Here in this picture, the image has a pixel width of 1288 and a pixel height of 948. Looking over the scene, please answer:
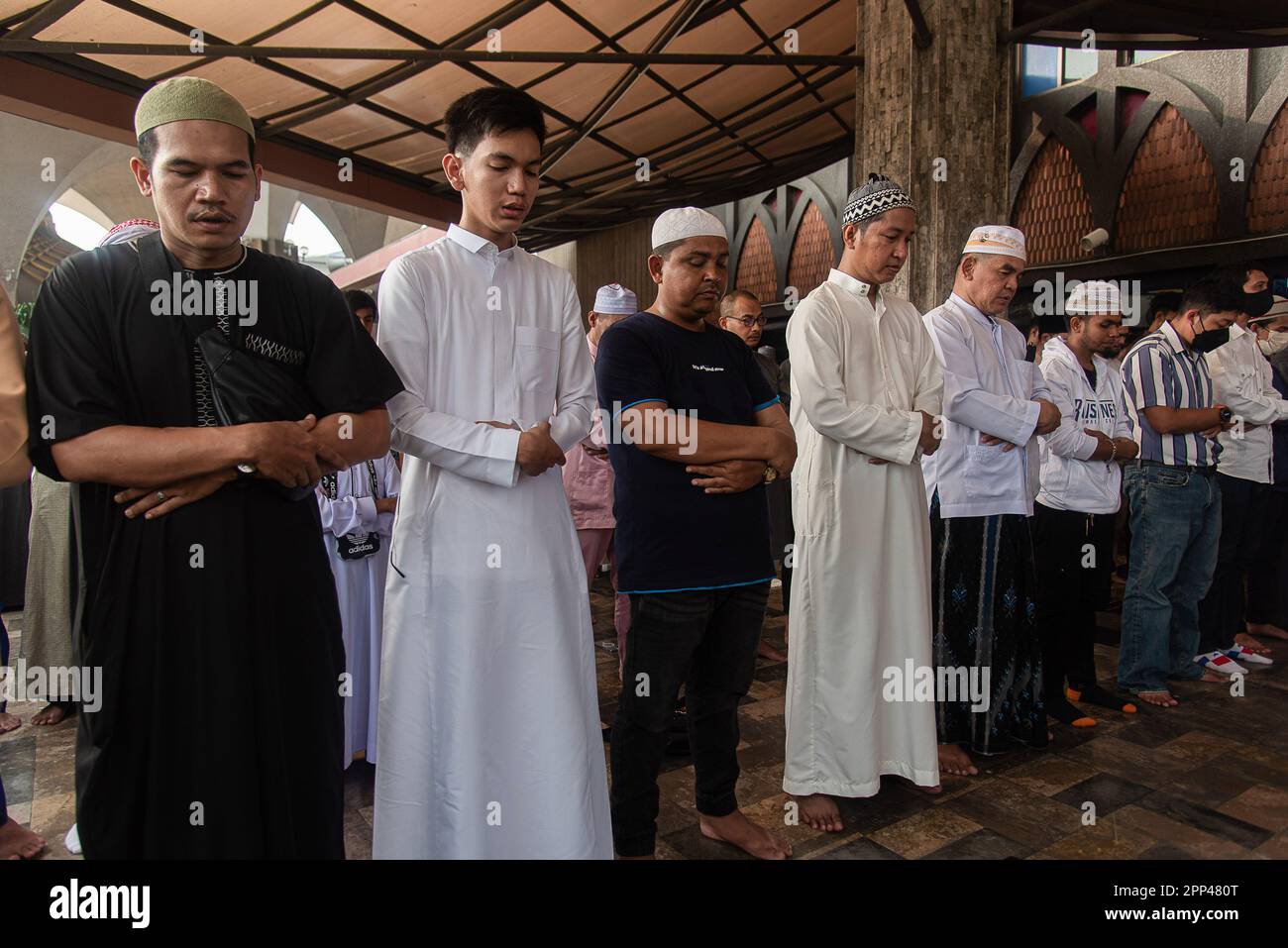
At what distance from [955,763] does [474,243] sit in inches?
103

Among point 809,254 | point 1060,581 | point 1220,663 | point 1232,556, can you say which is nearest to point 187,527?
point 1060,581

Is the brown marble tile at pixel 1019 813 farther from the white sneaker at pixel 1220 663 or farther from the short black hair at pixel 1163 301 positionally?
the short black hair at pixel 1163 301

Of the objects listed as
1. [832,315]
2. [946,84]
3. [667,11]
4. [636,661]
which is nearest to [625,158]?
[667,11]

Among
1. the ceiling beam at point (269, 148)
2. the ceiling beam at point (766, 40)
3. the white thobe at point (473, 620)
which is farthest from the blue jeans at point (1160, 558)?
the ceiling beam at point (269, 148)

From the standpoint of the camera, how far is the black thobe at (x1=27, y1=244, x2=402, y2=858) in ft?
5.20

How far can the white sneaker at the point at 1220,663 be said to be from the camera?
461 centimetres

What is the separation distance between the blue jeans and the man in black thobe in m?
3.99

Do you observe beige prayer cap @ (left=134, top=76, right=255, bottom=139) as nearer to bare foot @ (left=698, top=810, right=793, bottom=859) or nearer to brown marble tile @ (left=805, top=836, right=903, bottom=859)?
bare foot @ (left=698, top=810, right=793, bottom=859)

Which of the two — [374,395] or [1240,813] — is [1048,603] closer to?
[1240,813]

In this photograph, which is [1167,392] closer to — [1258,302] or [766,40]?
[1258,302]

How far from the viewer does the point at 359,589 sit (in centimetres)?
331

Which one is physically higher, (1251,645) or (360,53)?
(360,53)

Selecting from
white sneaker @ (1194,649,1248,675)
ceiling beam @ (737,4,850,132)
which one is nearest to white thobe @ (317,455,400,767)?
white sneaker @ (1194,649,1248,675)
